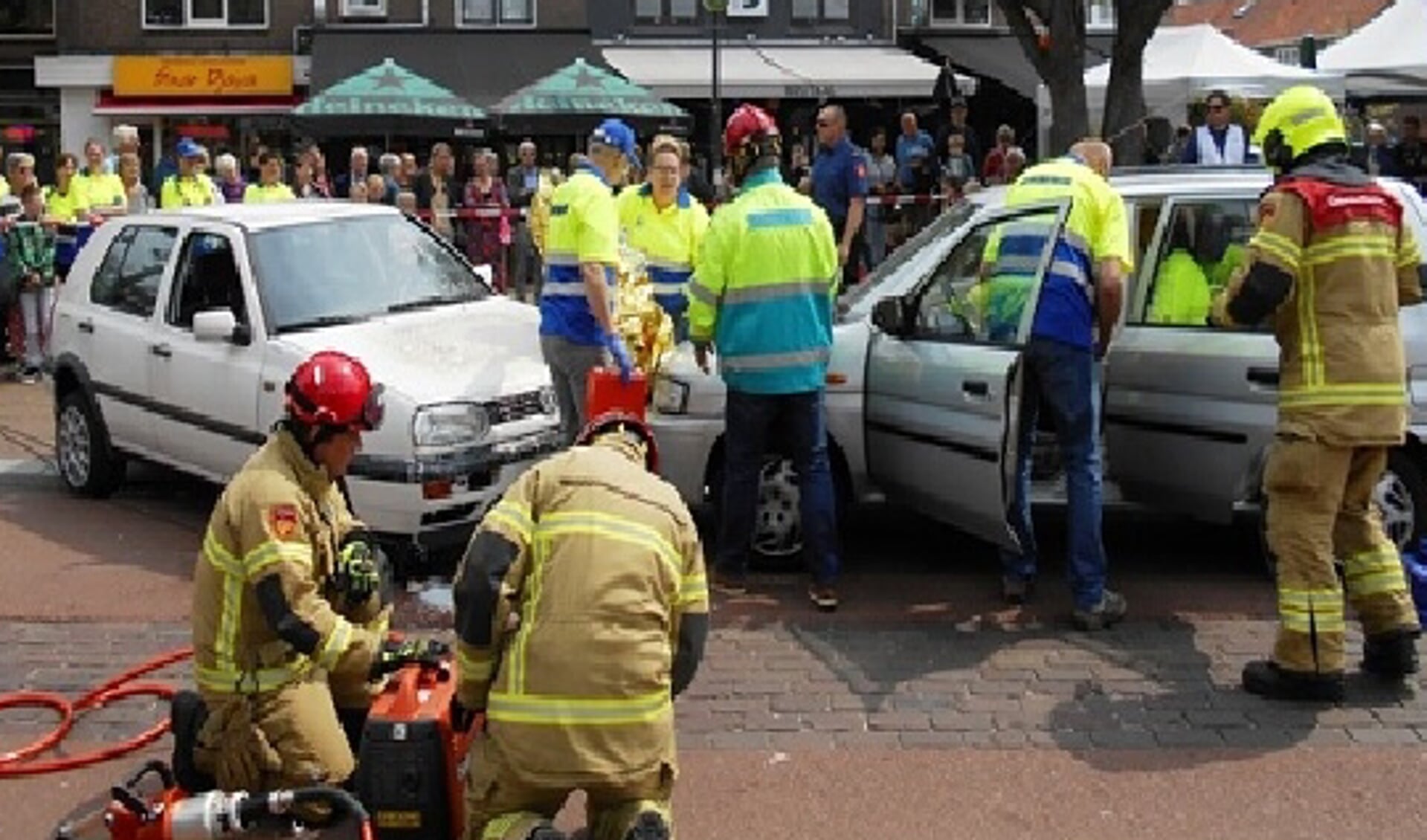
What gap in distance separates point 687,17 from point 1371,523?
25.4 metres

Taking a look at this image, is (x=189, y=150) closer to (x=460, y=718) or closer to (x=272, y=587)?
(x=272, y=587)

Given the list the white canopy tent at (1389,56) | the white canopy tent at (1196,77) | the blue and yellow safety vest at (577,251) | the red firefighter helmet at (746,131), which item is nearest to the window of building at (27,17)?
the white canopy tent at (1196,77)

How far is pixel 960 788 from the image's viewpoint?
227 inches

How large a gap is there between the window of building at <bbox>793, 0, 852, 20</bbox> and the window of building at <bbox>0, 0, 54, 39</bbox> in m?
12.8

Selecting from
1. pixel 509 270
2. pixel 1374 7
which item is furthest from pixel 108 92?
pixel 1374 7

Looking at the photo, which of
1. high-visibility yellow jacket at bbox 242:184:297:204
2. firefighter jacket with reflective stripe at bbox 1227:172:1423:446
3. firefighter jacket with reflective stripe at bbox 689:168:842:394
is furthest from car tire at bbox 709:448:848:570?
high-visibility yellow jacket at bbox 242:184:297:204

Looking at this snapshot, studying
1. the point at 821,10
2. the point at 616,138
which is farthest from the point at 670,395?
the point at 821,10

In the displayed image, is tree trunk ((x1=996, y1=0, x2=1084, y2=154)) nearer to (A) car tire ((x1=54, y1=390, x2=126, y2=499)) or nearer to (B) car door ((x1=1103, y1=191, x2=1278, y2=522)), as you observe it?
(B) car door ((x1=1103, y1=191, x2=1278, y2=522))

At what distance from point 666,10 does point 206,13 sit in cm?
773

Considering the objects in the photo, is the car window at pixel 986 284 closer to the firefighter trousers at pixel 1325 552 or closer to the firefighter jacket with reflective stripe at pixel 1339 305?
the firefighter jacket with reflective stripe at pixel 1339 305

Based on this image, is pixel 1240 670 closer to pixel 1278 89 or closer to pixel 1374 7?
pixel 1278 89

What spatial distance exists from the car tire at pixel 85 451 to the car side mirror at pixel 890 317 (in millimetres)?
4615

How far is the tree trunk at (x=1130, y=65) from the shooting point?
2052 centimetres

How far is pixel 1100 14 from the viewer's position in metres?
33.1
